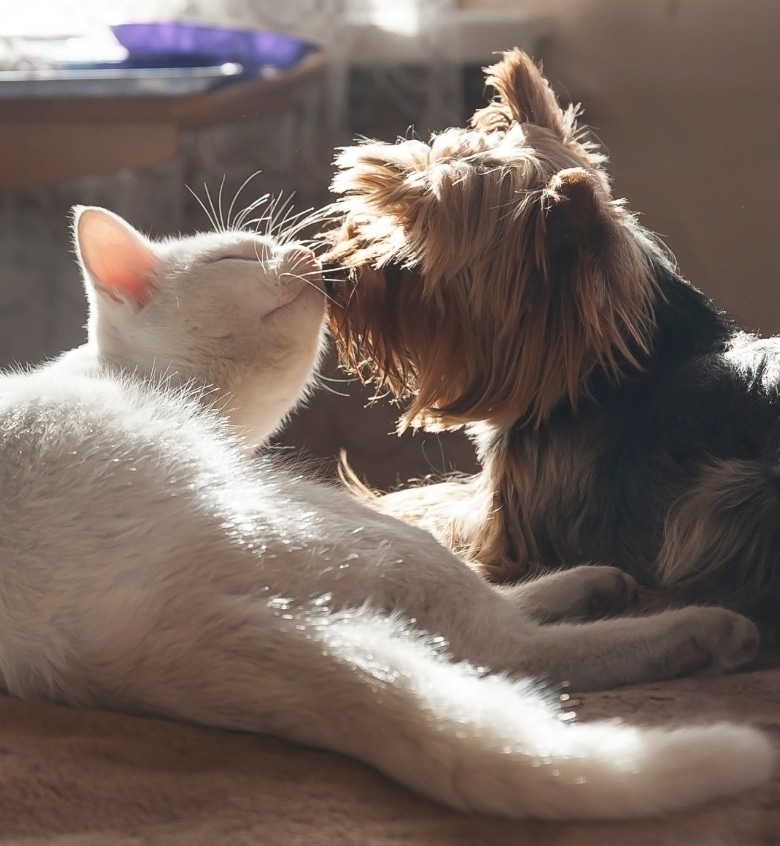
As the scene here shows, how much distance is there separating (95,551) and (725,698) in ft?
2.35

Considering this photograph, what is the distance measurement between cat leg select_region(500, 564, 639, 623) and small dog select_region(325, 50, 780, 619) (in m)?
0.10

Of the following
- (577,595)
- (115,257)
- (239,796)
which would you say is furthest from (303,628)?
(115,257)

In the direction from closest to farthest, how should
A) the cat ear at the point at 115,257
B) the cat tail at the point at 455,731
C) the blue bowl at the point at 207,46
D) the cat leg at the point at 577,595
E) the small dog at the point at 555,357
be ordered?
the cat tail at the point at 455,731
the cat leg at the point at 577,595
the small dog at the point at 555,357
the cat ear at the point at 115,257
the blue bowl at the point at 207,46

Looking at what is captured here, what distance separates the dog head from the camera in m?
1.58

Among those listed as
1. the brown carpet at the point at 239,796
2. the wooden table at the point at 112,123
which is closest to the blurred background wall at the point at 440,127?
the wooden table at the point at 112,123

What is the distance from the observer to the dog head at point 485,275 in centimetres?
158

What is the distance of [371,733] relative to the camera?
3.18 feet

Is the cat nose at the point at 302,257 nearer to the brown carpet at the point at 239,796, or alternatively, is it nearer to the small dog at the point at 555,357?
the small dog at the point at 555,357

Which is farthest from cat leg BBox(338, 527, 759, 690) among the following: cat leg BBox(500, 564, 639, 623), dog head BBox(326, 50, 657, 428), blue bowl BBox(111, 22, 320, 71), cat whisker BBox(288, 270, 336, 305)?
blue bowl BBox(111, 22, 320, 71)

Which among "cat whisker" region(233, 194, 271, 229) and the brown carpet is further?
"cat whisker" region(233, 194, 271, 229)

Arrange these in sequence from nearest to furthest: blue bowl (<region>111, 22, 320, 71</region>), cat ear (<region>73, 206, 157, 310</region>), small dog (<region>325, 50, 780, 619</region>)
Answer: small dog (<region>325, 50, 780, 619</region>) < cat ear (<region>73, 206, 157, 310</region>) < blue bowl (<region>111, 22, 320, 71</region>)

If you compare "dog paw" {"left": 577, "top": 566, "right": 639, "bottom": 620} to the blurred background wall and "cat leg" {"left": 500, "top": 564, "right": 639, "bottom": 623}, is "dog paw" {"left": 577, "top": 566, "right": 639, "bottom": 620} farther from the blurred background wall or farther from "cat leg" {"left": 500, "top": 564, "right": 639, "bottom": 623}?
the blurred background wall

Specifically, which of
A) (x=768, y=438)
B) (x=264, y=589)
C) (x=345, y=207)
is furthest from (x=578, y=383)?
(x=264, y=589)

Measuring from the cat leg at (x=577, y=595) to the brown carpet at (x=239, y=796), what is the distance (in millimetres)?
239
